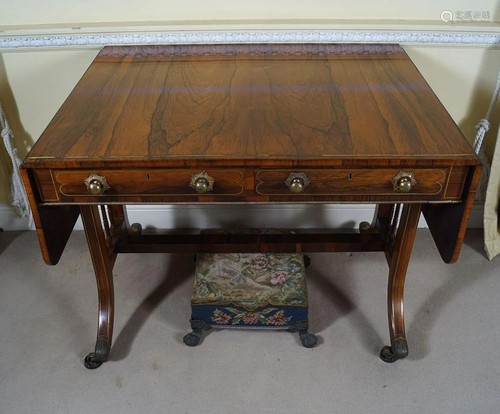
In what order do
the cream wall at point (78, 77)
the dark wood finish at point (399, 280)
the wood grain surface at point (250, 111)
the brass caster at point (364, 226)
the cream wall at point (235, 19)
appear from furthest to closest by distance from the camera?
the brass caster at point (364, 226) < the cream wall at point (78, 77) < the cream wall at point (235, 19) < the dark wood finish at point (399, 280) < the wood grain surface at point (250, 111)

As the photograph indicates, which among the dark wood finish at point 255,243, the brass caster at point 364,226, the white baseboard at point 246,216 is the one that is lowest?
the white baseboard at point 246,216

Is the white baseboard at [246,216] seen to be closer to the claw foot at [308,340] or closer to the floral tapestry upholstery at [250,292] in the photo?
the floral tapestry upholstery at [250,292]

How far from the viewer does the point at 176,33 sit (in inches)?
63.3

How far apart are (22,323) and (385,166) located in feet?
4.73

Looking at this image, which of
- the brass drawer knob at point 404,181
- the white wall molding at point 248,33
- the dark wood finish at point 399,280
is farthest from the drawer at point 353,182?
the white wall molding at point 248,33

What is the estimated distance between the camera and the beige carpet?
1.56 metres

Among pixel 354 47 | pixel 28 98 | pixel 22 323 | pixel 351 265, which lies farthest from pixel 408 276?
pixel 28 98

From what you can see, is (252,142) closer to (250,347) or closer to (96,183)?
(96,183)

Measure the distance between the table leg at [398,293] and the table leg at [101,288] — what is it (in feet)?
3.11

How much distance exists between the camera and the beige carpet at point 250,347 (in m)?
1.56

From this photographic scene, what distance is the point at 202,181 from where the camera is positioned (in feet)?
3.79

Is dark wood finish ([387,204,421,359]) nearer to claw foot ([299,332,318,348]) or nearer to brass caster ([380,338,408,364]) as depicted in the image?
brass caster ([380,338,408,364])

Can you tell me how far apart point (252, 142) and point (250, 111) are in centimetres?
15

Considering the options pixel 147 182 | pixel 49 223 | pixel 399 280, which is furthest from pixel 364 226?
pixel 49 223
